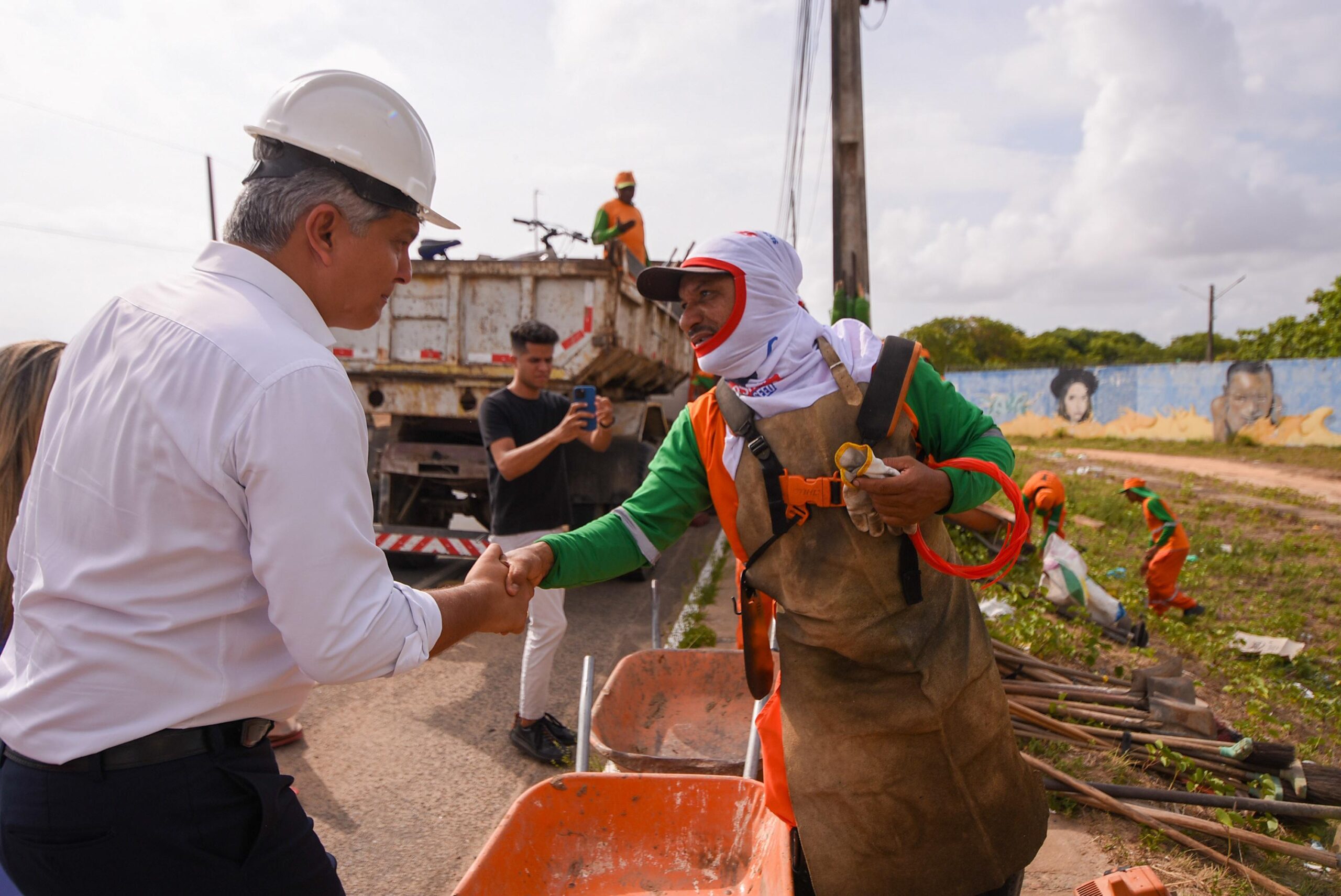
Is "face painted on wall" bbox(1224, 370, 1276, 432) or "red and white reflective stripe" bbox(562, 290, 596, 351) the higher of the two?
"red and white reflective stripe" bbox(562, 290, 596, 351)

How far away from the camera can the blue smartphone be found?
4461 millimetres

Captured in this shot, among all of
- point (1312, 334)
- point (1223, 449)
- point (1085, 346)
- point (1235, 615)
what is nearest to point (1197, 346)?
point (1085, 346)

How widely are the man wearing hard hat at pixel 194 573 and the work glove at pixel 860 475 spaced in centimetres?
102

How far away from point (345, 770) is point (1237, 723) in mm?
4622

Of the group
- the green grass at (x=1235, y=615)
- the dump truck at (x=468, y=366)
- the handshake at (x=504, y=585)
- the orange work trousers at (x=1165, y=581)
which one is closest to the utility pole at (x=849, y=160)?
the dump truck at (x=468, y=366)

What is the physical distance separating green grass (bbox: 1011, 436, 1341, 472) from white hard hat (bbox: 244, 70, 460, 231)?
20296 mm

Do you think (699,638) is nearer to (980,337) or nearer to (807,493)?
(807,493)

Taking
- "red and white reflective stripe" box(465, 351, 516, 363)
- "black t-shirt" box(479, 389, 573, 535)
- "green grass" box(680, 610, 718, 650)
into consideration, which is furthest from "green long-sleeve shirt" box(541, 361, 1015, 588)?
"red and white reflective stripe" box(465, 351, 516, 363)

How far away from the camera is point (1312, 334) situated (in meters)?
28.9

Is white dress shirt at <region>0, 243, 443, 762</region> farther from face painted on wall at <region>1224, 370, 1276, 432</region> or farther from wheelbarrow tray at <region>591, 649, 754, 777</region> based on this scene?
face painted on wall at <region>1224, 370, 1276, 432</region>

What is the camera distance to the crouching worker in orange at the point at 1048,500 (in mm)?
6309

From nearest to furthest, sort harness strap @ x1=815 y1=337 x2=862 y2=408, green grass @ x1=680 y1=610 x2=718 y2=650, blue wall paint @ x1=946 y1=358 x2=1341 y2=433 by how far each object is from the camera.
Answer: harness strap @ x1=815 y1=337 x2=862 y2=408 < green grass @ x1=680 y1=610 x2=718 y2=650 < blue wall paint @ x1=946 y1=358 x2=1341 y2=433

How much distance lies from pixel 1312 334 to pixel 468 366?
108ft

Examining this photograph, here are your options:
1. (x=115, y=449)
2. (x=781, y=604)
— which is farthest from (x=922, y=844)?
(x=115, y=449)
